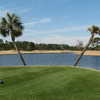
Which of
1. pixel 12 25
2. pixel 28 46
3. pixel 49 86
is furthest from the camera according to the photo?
pixel 28 46

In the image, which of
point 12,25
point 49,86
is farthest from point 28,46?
point 49,86

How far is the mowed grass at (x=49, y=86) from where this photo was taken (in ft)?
40.3

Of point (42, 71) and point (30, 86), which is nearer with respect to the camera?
point (30, 86)

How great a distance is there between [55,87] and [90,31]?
1693 centimetres

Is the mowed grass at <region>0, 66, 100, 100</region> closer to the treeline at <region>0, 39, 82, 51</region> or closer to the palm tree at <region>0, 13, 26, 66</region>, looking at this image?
the palm tree at <region>0, 13, 26, 66</region>

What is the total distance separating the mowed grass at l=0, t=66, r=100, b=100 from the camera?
1227 cm

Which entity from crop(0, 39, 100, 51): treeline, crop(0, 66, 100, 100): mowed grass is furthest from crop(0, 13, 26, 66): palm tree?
crop(0, 39, 100, 51): treeline

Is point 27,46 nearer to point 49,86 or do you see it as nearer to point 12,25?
point 12,25

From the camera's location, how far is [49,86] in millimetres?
14344

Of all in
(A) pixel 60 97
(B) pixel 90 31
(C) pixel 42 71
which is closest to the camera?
(A) pixel 60 97

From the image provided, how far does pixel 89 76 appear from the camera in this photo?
56.6 ft

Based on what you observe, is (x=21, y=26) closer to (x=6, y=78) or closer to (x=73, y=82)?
(x=6, y=78)

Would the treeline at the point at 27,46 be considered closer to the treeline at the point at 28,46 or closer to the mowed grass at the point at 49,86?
the treeline at the point at 28,46

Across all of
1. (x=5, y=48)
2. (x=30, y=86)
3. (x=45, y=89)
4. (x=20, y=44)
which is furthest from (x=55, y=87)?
(x=20, y=44)
